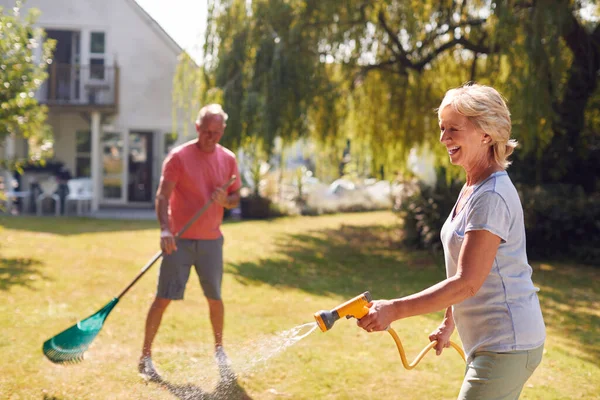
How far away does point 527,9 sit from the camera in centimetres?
1059

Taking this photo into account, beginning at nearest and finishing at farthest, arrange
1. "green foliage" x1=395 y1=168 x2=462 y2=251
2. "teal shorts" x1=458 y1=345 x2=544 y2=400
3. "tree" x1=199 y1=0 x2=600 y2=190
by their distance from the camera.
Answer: "teal shorts" x1=458 y1=345 x2=544 y2=400 < "tree" x1=199 y1=0 x2=600 y2=190 < "green foliage" x1=395 y1=168 x2=462 y2=251

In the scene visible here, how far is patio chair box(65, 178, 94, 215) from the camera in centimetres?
1935

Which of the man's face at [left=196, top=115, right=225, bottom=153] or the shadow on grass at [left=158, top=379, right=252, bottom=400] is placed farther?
the man's face at [left=196, top=115, right=225, bottom=153]

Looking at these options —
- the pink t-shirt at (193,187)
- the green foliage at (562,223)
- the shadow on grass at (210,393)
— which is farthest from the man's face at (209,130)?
the green foliage at (562,223)

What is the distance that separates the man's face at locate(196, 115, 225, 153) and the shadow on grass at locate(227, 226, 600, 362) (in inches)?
152

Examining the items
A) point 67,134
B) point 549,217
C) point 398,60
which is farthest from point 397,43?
point 67,134

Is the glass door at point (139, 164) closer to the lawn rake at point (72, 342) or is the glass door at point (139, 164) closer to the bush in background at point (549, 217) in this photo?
the bush in background at point (549, 217)

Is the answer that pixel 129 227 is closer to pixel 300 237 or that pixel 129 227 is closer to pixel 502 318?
pixel 300 237

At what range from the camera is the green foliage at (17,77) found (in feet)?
32.3

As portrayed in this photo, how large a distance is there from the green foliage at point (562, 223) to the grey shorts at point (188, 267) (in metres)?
7.98

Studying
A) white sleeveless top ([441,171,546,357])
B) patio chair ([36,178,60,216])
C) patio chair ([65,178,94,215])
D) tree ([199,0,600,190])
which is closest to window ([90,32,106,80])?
patio chair ([65,178,94,215])

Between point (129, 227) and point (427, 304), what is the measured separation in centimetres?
1454

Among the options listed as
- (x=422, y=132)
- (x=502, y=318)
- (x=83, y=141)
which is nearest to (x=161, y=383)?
(x=502, y=318)

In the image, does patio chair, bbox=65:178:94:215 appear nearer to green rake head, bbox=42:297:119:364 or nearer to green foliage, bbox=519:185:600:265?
green foliage, bbox=519:185:600:265
